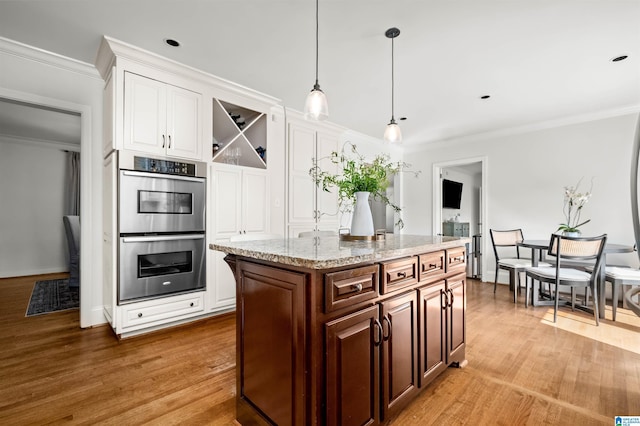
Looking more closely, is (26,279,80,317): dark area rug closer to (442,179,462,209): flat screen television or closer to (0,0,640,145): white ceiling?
(0,0,640,145): white ceiling

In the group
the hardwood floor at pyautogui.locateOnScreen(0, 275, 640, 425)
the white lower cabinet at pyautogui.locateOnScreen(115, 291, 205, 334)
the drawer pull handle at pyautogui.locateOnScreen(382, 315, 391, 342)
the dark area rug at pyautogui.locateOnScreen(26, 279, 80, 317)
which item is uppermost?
the drawer pull handle at pyautogui.locateOnScreen(382, 315, 391, 342)

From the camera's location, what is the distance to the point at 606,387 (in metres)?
1.84

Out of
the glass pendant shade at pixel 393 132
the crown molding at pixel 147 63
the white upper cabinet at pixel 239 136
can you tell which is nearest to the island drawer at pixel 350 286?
the glass pendant shade at pixel 393 132

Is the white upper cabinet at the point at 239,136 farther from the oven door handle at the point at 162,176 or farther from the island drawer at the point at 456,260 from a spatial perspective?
the island drawer at the point at 456,260

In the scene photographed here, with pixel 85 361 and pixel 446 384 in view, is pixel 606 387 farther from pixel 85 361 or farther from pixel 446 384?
pixel 85 361

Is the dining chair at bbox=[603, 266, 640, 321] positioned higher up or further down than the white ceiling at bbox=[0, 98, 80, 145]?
further down

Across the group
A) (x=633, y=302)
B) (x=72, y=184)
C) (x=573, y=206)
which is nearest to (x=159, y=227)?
(x=633, y=302)

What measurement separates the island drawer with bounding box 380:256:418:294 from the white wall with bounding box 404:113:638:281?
4020 mm

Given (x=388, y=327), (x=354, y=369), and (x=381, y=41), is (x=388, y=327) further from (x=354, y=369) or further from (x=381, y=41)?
(x=381, y=41)

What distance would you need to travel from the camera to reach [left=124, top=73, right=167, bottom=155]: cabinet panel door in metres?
2.55

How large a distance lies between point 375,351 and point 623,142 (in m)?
4.84

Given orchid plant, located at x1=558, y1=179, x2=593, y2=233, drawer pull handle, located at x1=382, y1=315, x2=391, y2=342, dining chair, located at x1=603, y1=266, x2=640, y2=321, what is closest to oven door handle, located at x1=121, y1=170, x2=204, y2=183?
drawer pull handle, located at x1=382, y1=315, x2=391, y2=342

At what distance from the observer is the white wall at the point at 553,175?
3.86 metres

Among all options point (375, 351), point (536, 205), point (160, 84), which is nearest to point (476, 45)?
point (375, 351)
